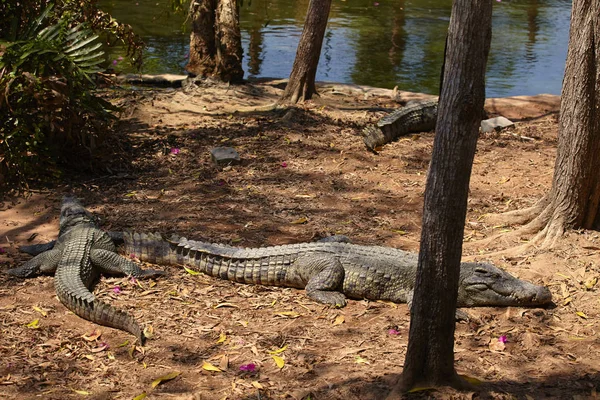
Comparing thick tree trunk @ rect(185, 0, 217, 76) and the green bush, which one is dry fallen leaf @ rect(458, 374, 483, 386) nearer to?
the green bush

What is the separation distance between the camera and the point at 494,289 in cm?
459

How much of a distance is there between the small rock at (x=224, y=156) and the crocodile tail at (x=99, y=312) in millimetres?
3041

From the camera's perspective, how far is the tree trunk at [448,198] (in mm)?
2857

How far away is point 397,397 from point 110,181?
179 inches

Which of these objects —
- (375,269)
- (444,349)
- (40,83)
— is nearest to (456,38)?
(444,349)

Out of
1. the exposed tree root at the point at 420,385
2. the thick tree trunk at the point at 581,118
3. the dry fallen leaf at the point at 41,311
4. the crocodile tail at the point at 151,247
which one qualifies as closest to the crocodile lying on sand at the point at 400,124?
the thick tree trunk at the point at 581,118

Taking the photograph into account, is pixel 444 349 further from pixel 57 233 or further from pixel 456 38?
pixel 57 233

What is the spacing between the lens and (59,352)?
13.3 feet

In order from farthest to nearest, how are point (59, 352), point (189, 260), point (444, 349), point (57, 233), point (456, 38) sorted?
point (57, 233) < point (189, 260) < point (59, 352) < point (444, 349) < point (456, 38)

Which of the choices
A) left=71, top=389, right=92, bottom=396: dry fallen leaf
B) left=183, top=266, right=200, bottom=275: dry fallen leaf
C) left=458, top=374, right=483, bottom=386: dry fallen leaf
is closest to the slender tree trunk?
left=183, top=266, right=200, bottom=275: dry fallen leaf

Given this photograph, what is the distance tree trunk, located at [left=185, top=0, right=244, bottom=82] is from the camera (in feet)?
32.4

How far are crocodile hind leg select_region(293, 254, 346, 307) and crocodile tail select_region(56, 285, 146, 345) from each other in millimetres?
1275

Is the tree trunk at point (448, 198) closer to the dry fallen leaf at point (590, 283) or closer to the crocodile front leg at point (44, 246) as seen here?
the dry fallen leaf at point (590, 283)

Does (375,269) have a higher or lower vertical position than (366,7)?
lower
